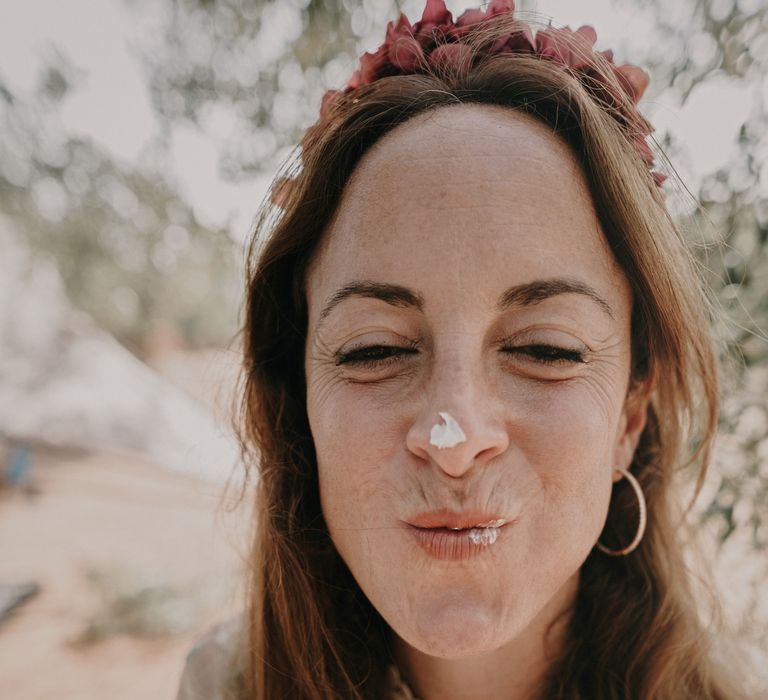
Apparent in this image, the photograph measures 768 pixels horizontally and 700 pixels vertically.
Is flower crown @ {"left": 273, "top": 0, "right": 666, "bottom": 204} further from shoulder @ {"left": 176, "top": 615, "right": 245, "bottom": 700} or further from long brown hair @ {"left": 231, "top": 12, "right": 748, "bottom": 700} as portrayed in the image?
shoulder @ {"left": 176, "top": 615, "right": 245, "bottom": 700}

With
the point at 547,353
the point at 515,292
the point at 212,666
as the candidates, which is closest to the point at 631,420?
the point at 547,353

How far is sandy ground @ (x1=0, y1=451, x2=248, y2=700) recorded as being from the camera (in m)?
4.95

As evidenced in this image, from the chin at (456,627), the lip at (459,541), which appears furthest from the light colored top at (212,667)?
the lip at (459,541)

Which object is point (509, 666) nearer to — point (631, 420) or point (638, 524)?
point (638, 524)

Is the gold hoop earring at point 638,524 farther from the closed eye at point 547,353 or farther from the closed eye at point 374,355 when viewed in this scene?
the closed eye at point 374,355

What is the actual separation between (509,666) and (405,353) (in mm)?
838

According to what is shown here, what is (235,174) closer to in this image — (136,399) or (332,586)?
(332,586)

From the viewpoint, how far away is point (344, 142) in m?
1.56

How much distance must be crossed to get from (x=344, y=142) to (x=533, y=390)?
73cm

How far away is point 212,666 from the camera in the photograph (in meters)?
1.98

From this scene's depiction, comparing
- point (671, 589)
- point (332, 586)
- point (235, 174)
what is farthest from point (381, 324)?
point (235, 174)

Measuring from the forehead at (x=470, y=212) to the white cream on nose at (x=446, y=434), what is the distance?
26 cm

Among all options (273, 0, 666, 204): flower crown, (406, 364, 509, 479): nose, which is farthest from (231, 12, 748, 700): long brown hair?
(406, 364, 509, 479): nose

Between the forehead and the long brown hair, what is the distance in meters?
0.07
